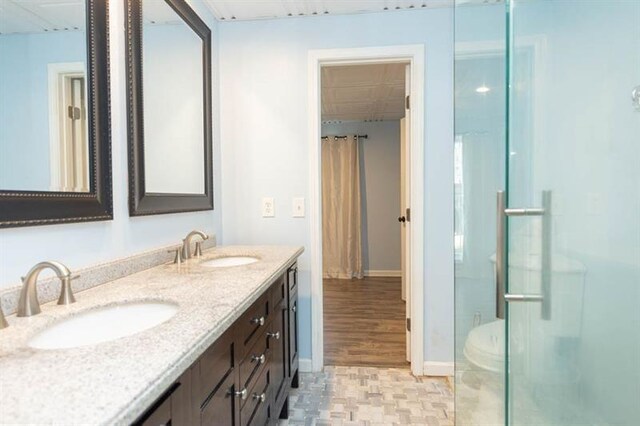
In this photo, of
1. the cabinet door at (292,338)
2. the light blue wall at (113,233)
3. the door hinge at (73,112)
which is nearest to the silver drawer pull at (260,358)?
the cabinet door at (292,338)

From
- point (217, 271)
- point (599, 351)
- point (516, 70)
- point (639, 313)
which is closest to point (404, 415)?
point (599, 351)

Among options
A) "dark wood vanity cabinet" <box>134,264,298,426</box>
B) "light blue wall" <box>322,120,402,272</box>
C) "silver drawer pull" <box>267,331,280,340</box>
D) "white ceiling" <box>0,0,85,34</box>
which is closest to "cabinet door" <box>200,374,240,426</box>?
"dark wood vanity cabinet" <box>134,264,298,426</box>

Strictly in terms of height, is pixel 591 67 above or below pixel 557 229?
above

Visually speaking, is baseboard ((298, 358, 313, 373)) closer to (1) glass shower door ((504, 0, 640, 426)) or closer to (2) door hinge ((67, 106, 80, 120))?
(1) glass shower door ((504, 0, 640, 426))

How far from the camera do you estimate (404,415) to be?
1.82 m

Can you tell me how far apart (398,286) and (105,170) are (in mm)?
3812

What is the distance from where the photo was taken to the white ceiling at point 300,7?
2025 millimetres

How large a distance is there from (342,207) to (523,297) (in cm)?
373

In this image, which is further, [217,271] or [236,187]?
[236,187]

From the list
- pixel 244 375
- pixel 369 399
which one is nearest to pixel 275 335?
pixel 244 375

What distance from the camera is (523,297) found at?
3.71ft

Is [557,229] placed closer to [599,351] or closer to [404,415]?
[599,351]

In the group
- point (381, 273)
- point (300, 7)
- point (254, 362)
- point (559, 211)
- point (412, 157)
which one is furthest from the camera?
point (381, 273)

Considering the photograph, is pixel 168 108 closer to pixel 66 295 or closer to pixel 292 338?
pixel 66 295
